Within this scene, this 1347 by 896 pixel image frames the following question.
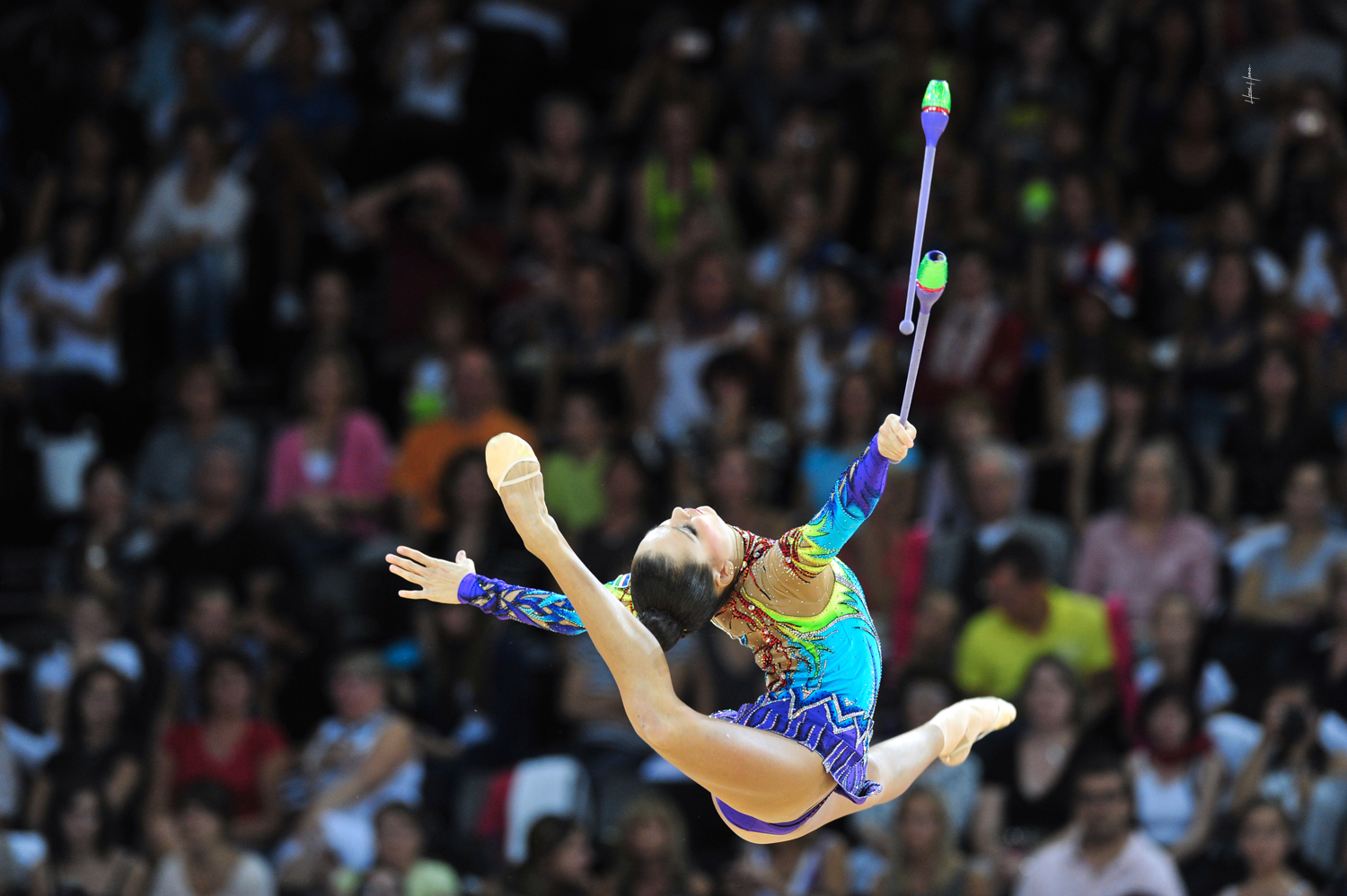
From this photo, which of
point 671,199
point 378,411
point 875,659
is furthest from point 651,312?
point 875,659

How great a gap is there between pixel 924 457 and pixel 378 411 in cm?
297

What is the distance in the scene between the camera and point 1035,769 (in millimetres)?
7121

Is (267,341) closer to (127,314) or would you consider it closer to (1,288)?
(127,314)

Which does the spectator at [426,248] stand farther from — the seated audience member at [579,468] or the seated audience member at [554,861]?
the seated audience member at [554,861]

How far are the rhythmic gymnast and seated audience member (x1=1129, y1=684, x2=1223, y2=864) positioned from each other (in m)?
2.38

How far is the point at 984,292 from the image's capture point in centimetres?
841

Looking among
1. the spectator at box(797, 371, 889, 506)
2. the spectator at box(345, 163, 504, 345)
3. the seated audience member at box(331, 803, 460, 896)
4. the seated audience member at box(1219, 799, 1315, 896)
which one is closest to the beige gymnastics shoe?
the seated audience member at box(331, 803, 460, 896)

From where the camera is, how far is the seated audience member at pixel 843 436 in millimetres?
7926

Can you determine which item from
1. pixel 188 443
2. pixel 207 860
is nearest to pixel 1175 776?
pixel 207 860

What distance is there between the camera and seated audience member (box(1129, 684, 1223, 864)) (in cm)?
692

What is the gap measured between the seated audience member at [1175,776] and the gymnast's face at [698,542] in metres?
3.20

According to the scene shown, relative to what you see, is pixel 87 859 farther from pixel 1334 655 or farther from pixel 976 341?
pixel 1334 655

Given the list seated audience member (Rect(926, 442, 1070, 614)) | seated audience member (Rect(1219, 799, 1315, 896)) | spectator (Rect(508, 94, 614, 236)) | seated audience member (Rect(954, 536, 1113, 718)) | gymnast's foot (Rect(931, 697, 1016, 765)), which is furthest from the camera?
spectator (Rect(508, 94, 614, 236))

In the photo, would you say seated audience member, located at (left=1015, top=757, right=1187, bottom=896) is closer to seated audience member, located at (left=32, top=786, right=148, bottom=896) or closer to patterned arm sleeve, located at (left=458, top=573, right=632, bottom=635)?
patterned arm sleeve, located at (left=458, top=573, right=632, bottom=635)
